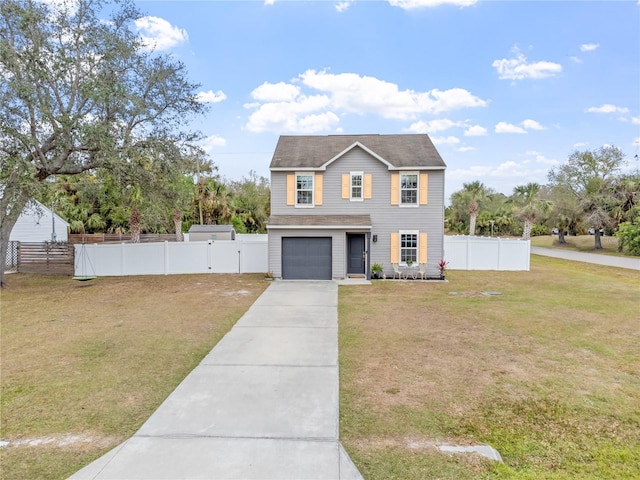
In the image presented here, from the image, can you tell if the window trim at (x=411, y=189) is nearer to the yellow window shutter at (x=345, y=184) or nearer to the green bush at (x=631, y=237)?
the yellow window shutter at (x=345, y=184)

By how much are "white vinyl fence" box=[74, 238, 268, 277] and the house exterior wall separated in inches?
112

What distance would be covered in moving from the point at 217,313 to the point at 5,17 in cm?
1297

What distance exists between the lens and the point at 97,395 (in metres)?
5.64

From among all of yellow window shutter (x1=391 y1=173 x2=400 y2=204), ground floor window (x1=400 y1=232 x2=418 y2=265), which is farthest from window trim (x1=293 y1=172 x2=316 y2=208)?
ground floor window (x1=400 y1=232 x2=418 y2=265)

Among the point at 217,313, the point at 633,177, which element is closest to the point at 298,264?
the point at 217,313

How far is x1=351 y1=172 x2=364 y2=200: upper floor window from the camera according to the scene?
1727cm

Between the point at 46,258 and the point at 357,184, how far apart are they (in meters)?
15.7

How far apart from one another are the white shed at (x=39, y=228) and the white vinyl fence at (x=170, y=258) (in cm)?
772

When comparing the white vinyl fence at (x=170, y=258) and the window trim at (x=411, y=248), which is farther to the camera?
the white vinyl fence at (x=170, y=258)

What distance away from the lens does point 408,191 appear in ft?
56.5

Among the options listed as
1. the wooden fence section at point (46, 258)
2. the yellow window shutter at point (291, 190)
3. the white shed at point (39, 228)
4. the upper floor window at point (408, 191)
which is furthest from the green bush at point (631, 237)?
the white shed at point (39, 228)

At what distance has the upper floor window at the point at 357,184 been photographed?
17266mm

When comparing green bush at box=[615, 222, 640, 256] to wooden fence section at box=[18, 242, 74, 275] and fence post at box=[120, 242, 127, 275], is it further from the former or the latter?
wooden fence section at box=[18, 242, 74, 275]

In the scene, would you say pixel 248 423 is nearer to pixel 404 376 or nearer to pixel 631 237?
pixel 404 376
